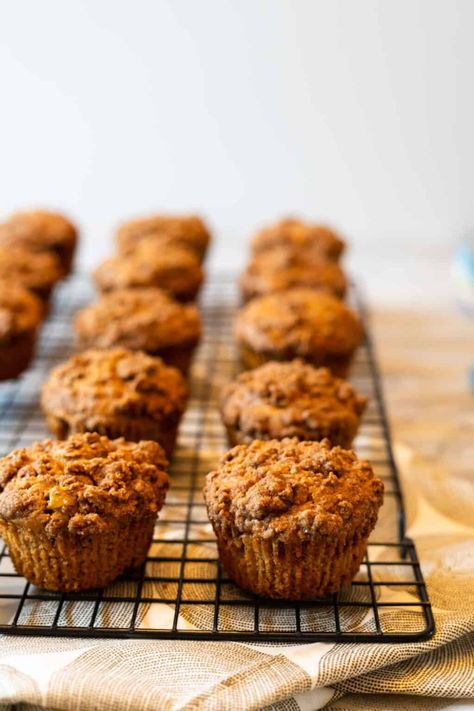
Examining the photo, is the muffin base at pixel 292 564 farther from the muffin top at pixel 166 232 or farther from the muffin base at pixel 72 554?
the muffin top at pixel 166 232

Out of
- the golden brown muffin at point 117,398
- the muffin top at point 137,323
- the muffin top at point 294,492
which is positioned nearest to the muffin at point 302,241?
the muffin top at point 137,323

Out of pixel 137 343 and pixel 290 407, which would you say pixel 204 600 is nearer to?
pixel 290 407

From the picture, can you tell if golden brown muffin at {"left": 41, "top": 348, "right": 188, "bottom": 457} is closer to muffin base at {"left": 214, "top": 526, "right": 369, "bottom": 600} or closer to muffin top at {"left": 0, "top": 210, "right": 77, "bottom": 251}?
muffin base at {"left": 214, "top": 526, "right": 369, "bottom": 600}

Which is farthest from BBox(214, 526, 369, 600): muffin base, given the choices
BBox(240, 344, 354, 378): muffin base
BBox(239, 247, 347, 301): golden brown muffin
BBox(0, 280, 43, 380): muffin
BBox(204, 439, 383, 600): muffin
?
BBox(239, 247, 347, 301): golden brown muffin

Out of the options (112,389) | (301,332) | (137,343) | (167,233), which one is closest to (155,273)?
(167,233)

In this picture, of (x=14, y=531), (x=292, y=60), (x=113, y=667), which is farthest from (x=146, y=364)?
(x=292, y=60)

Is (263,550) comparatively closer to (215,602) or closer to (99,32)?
(215,602)

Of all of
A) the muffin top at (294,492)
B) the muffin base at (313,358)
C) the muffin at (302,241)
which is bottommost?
the muffin base at (313,358)
